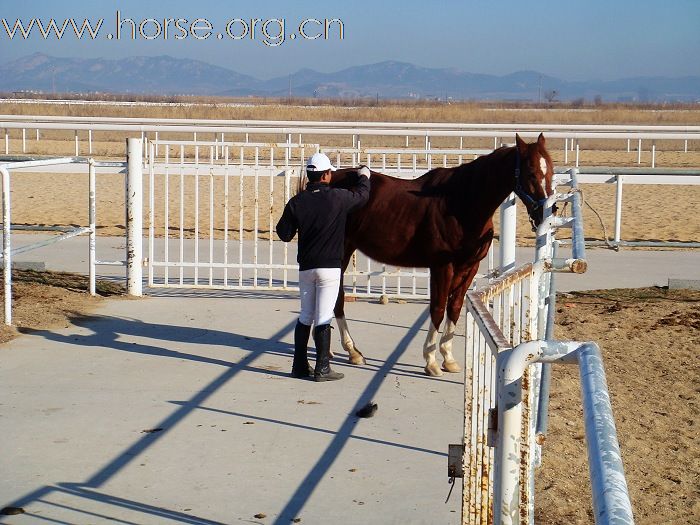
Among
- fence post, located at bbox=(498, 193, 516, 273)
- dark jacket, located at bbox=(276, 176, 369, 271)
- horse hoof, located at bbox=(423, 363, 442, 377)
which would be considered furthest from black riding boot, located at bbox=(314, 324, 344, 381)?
fence post, located at bbox=(498, 193, 516, 273)

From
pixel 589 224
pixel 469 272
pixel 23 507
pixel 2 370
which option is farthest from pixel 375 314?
pixel 589 224

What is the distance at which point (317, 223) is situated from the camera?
7.74 m

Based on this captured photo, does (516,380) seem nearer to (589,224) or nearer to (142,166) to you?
(142,166)

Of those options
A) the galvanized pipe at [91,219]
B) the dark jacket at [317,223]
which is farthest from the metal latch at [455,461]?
the galvanized pipe at [91,219]

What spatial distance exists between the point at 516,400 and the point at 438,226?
569 cm

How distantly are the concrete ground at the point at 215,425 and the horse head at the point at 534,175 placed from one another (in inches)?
57.0

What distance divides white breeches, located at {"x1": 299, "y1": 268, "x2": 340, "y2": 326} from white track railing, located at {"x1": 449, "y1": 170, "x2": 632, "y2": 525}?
226cm

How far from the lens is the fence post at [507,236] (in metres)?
7.16

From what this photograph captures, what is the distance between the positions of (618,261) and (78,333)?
753 cm

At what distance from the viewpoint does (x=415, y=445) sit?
21.3ft

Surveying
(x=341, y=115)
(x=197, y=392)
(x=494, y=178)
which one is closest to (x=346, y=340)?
(x=197, y=392)

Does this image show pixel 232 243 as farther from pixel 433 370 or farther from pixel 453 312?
pixel 433 370

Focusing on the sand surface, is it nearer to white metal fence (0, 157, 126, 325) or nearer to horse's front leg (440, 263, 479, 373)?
white metal fence (0, 157, 126, 325)

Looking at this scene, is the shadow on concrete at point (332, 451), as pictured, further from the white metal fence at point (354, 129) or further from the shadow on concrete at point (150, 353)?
the white metal fence at point (354, 129)
